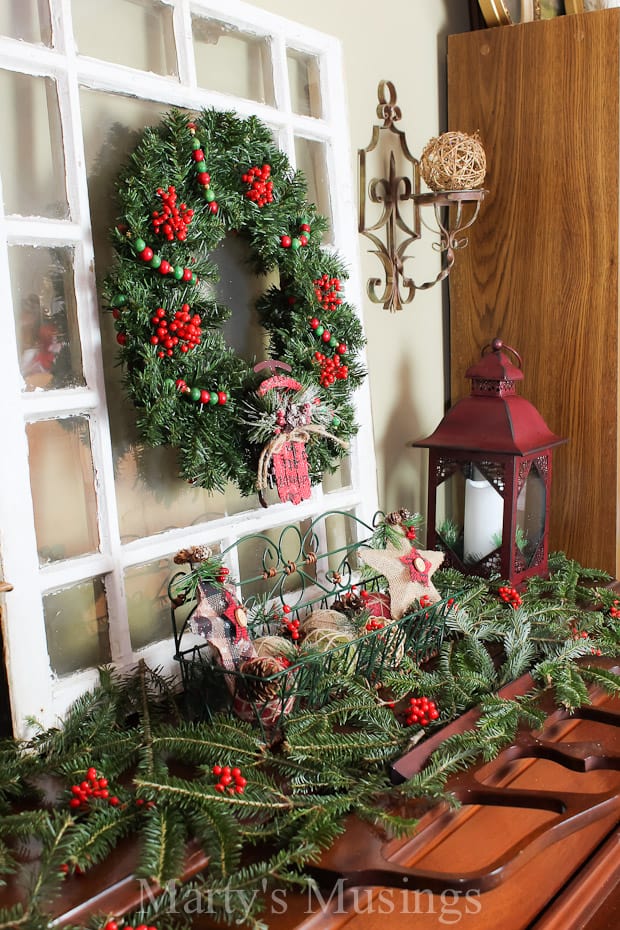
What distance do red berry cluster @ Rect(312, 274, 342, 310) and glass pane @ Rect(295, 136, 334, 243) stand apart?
0.19 meters

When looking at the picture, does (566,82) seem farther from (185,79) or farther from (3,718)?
(3,718)

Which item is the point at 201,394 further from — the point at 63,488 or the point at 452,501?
the point at 452,501

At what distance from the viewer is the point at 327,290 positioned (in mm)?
1424

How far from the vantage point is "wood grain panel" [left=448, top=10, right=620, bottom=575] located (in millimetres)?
1756

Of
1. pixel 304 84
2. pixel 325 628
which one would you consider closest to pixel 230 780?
pixel 325 628

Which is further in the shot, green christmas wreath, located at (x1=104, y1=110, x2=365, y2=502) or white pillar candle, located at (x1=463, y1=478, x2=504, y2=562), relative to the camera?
white pillar candle, located at (x1=463, y1=478, x2=504, y2=562)

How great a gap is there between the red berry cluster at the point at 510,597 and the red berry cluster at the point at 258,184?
0.75 metres

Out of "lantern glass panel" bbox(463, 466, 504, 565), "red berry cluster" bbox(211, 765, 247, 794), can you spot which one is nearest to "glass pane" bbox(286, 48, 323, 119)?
"lantern glass panel" bbox(463, 466, 504, 565)

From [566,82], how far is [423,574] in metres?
1.08

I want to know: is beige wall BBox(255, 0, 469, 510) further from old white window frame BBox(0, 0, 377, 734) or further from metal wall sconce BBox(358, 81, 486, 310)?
old white window frame BBox(0, 0, 377, 734)

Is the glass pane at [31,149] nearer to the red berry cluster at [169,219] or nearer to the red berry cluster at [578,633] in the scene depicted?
the red berry cluster at [169,219]

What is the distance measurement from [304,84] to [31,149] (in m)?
0.61

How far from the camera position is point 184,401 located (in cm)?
125

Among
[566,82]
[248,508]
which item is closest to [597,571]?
[248,508]
